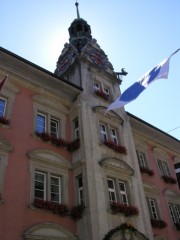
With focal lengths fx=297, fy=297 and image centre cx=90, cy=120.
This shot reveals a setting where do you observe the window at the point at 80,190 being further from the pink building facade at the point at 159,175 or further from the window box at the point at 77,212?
the pink building facade at the point at 159,175

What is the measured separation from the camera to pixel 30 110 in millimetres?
17125

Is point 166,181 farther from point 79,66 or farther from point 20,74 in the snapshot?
point 20,74

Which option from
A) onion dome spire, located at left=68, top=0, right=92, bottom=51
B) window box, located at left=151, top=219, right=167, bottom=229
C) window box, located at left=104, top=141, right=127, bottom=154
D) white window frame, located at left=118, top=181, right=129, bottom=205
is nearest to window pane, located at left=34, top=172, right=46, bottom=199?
white window frame, located at left=118, top=181, right=129, bottom=205

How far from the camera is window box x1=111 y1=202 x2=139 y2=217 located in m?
15.5

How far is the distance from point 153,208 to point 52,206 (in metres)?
8.79

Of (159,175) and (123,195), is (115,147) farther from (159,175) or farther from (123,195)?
(159,175)

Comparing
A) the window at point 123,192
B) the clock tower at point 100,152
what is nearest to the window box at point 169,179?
the clock tower at point 100,152

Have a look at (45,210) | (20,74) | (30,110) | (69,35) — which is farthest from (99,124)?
(69,35)

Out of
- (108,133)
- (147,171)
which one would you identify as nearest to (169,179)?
(147,171)

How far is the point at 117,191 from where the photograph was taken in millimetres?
16734

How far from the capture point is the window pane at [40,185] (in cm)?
1459

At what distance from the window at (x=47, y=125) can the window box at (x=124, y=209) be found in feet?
17.7

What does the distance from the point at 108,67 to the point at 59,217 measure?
13.5m

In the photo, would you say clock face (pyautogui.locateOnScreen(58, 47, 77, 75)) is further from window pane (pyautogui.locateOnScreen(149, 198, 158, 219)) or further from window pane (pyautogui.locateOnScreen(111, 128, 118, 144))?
window pane (pyautogui.locateOnScreen(149, 198, 158, 219))
